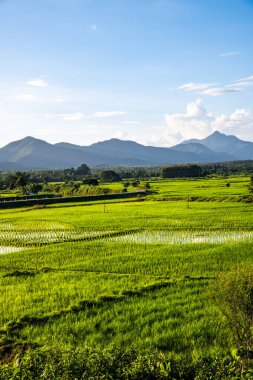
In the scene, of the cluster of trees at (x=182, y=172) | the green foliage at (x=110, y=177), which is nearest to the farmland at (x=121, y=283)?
the green foliage at (x=110, y=177)

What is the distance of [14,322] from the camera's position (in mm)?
11227

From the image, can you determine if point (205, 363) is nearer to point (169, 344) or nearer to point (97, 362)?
point (97, 362)

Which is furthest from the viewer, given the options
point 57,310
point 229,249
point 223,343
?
point 229,249

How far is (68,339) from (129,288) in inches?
176

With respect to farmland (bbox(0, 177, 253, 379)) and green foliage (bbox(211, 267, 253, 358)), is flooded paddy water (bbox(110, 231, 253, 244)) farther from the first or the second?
green foliage (bbox(211, 267, 253, 358))

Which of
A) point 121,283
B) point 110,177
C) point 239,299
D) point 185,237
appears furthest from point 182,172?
point 239,299

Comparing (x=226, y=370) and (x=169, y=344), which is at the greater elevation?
(x=226, y=370)

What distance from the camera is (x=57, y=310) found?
39.9ft

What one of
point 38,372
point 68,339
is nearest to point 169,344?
point 68,339

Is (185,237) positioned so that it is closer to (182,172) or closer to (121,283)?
(121,283)

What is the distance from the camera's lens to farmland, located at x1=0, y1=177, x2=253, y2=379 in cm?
998

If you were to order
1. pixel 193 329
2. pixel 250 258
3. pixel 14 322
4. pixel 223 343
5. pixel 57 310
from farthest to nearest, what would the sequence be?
pixel 250 258
pixel 57 310
pixel 14 322
pixel 193 329
pixel 223 343

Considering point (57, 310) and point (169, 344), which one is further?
point (57, 310)

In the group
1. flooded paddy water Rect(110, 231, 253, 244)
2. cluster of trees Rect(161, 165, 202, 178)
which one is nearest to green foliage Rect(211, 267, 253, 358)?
flooded paddy water Rect(110, 231, 253, 244)
